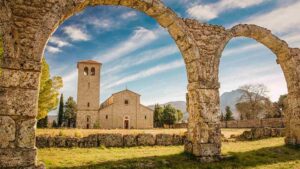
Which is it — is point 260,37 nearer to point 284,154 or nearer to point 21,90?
point 284,154

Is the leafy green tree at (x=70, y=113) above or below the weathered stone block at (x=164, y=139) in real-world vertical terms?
above

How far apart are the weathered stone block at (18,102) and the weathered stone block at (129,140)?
4.78 meters

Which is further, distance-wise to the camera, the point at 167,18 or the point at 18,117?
the point at 167,18

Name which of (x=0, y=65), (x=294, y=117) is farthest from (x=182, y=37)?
(x=294, y=117)

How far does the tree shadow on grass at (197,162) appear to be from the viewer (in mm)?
6704

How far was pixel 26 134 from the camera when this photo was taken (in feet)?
18.9

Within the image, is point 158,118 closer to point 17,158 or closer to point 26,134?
point 26,134

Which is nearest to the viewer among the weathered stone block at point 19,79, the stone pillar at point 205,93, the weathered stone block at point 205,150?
the weathered stone block at point 19,79

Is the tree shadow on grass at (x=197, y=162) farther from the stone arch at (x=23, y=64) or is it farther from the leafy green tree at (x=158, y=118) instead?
the leafy green tree at (x=158, y=118)

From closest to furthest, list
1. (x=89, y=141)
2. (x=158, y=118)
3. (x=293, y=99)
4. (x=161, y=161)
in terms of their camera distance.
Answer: (x=161, y=161)
(x=89, y=141)
(x=293, y=99)
(x=158, y=118)

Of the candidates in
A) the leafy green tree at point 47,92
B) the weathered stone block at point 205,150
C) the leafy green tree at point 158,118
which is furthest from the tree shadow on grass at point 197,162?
the leafy green tree at point 158,118

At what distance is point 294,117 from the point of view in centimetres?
1084

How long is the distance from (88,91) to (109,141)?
122 ft

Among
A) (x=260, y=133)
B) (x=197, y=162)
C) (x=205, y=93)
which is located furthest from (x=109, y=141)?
(x=260, y=133)
